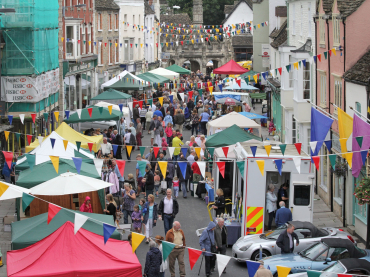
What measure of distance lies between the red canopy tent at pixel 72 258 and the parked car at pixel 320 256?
3.41 meters

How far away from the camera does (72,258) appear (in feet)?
35.7

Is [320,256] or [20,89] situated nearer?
[320,256]

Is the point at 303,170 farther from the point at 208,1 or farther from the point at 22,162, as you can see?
the point at 208,1

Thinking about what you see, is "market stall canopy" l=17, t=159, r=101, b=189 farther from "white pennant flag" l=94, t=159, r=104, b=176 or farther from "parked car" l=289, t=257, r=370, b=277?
"parked car" l=289, t=257, r=370, b=277

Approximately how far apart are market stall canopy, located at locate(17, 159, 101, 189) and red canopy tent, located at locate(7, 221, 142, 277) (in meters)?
4.84

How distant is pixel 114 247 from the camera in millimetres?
11531

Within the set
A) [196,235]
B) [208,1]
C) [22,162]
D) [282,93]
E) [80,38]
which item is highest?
[208,1]

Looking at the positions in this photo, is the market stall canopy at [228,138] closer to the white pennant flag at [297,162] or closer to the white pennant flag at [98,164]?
the white pennant flag at [98,164]

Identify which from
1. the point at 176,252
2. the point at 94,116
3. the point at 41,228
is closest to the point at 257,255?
the point at 176,252

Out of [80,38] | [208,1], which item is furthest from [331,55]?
[208,1]

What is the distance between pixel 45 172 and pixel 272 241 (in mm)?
6763

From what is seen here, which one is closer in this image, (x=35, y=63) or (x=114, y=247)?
(x=114, y=247)

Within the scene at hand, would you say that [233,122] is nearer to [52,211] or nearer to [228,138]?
[228,138]

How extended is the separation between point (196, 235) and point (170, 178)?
454 cm
